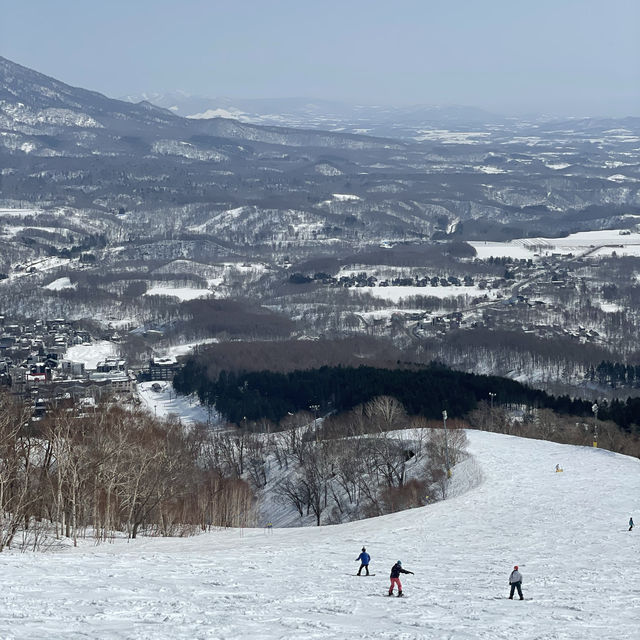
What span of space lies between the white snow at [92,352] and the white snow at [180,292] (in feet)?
93.3

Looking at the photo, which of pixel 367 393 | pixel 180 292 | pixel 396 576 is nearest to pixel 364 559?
pixel 396 576

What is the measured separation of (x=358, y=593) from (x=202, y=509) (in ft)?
67.4

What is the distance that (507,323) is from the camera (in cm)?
12162

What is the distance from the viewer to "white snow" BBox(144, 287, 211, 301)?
473 feet

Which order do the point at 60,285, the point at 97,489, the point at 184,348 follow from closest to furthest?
the point at 97,489, the point at 184,348, the point at 60,285

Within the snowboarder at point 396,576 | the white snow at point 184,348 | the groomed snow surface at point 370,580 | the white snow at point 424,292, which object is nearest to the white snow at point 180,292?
the white snow at point 424,292

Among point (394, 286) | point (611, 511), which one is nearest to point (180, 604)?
point (611, 511)

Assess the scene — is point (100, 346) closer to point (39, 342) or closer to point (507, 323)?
point (39, 342)

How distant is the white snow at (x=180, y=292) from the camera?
144188 millimetres

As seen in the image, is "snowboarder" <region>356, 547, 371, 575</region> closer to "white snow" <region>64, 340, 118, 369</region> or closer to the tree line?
the tree line

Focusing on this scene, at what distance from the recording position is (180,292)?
488 feet

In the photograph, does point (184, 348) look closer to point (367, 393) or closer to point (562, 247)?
point (367, 393)

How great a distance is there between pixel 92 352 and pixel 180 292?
130 feet

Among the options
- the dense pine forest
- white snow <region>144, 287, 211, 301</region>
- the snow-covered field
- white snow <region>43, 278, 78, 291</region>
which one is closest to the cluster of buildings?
the dense pine forest
